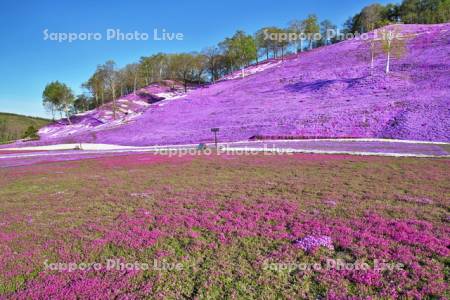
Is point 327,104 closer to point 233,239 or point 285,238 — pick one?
point 285,238

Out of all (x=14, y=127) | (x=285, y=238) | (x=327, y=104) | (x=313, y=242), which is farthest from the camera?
(x=14, y=127)

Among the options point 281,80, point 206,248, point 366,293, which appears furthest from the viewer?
point 281,80

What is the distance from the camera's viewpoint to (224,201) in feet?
41.8

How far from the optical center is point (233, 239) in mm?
8711

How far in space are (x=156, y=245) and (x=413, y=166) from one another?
1830cm

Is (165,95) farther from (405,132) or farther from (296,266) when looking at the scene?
(296,266)

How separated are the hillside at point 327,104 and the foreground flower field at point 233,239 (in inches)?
795

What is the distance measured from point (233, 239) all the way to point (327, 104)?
40.0 meters

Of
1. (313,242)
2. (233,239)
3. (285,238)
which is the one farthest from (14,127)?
(313,242)

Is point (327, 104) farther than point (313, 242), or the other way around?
point (327, 104)

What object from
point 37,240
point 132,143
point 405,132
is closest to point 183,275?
point 37,240

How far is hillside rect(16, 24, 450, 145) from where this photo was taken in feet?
116

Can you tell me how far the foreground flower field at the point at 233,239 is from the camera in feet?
20.7

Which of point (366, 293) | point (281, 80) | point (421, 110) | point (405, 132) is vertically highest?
point (281, 80)
